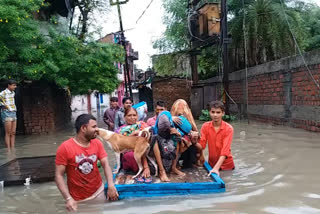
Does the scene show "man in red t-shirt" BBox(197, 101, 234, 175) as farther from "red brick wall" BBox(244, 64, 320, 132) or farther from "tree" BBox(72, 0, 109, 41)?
"tree" BBox(72, 0, 109, 41)

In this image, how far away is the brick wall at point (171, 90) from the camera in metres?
20.2

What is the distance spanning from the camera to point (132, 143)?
13.6ft

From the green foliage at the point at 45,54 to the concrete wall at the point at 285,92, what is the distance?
532 centimetres

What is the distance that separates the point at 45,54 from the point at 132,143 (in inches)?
236

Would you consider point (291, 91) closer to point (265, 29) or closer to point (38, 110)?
point (265, 29)

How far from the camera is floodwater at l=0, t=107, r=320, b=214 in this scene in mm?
3445

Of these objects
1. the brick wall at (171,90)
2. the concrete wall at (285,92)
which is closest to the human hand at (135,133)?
the concrete wall at (285,92)

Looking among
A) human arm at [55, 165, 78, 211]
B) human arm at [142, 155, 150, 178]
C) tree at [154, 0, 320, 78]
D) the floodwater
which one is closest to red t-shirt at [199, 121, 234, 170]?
the floodwater

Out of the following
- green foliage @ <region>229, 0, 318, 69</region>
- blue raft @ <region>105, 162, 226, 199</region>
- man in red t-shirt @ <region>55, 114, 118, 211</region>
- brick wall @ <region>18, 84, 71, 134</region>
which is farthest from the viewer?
green foliage @ <region>229, 0, 318, 69</region>

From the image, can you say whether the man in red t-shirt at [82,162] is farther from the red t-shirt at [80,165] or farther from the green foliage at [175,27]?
the green foliage at [175,27]

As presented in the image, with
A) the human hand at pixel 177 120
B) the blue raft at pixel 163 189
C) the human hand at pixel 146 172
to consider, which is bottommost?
the blue raft at pixel 163 189

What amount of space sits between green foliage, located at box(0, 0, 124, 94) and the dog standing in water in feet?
15.8

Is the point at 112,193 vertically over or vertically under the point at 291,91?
under

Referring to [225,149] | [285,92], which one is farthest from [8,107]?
[285,92]
